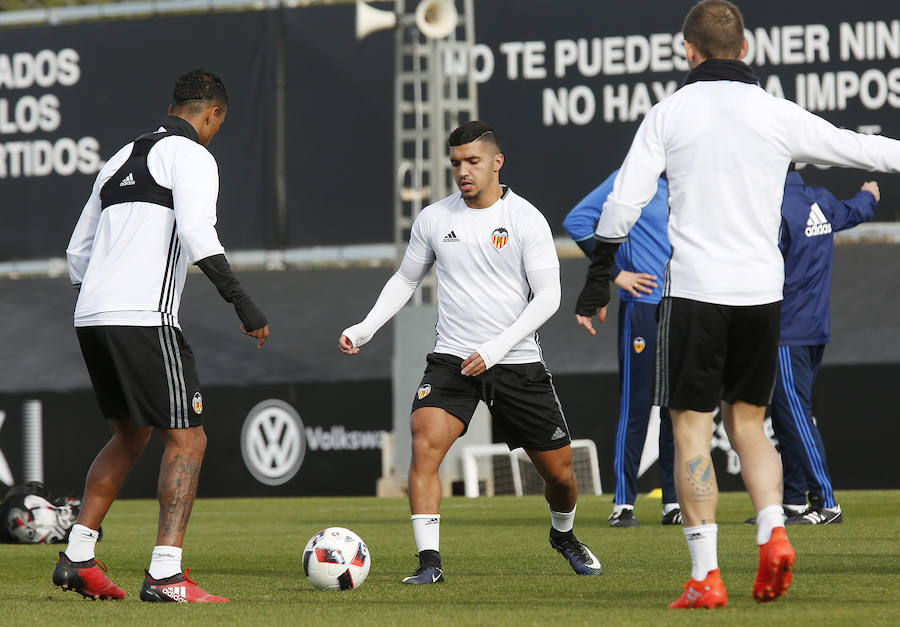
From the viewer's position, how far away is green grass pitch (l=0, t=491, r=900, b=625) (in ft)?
15.2

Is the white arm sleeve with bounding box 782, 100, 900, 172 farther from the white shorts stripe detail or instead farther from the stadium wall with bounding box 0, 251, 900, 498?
the stadium wall with bounding box 0, 251, 900, 498

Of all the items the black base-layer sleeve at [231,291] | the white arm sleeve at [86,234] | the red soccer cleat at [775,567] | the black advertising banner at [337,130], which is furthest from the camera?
the black advertising banner at [337,130]

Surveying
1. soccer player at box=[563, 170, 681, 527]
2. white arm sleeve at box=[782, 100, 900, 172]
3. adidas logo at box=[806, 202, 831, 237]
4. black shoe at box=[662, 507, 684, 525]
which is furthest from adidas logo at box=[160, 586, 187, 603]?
adidas logo at box=[806, 202, 831, 237]

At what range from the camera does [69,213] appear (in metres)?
18.8

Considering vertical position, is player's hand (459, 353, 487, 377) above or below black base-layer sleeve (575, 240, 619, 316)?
below

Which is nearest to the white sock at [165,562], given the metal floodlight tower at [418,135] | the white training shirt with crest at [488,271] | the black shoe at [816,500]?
the white training shirt with crest at [488,271]

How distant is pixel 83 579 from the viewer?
5297mm

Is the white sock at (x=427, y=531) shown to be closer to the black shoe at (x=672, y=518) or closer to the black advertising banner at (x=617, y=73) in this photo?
the black shoe at (x=672, y=518)

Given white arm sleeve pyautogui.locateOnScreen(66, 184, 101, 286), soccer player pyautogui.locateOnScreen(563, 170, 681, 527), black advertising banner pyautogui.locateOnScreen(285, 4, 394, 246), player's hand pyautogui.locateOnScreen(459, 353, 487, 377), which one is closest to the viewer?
white arm sleeve pyautogui.locateOnScreen(66, 184, 101, 286)

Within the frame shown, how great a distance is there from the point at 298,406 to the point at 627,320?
25.9ft

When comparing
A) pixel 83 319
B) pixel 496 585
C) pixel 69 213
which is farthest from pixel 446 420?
pixel 69 213

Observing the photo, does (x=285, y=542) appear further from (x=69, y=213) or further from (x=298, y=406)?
(x=69, y=213)

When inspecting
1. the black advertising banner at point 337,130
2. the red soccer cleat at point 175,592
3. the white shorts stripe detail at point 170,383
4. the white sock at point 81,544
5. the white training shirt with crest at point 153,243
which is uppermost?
the black advertising banner at point 337,130

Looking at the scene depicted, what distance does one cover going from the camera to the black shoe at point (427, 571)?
5.70 meters
